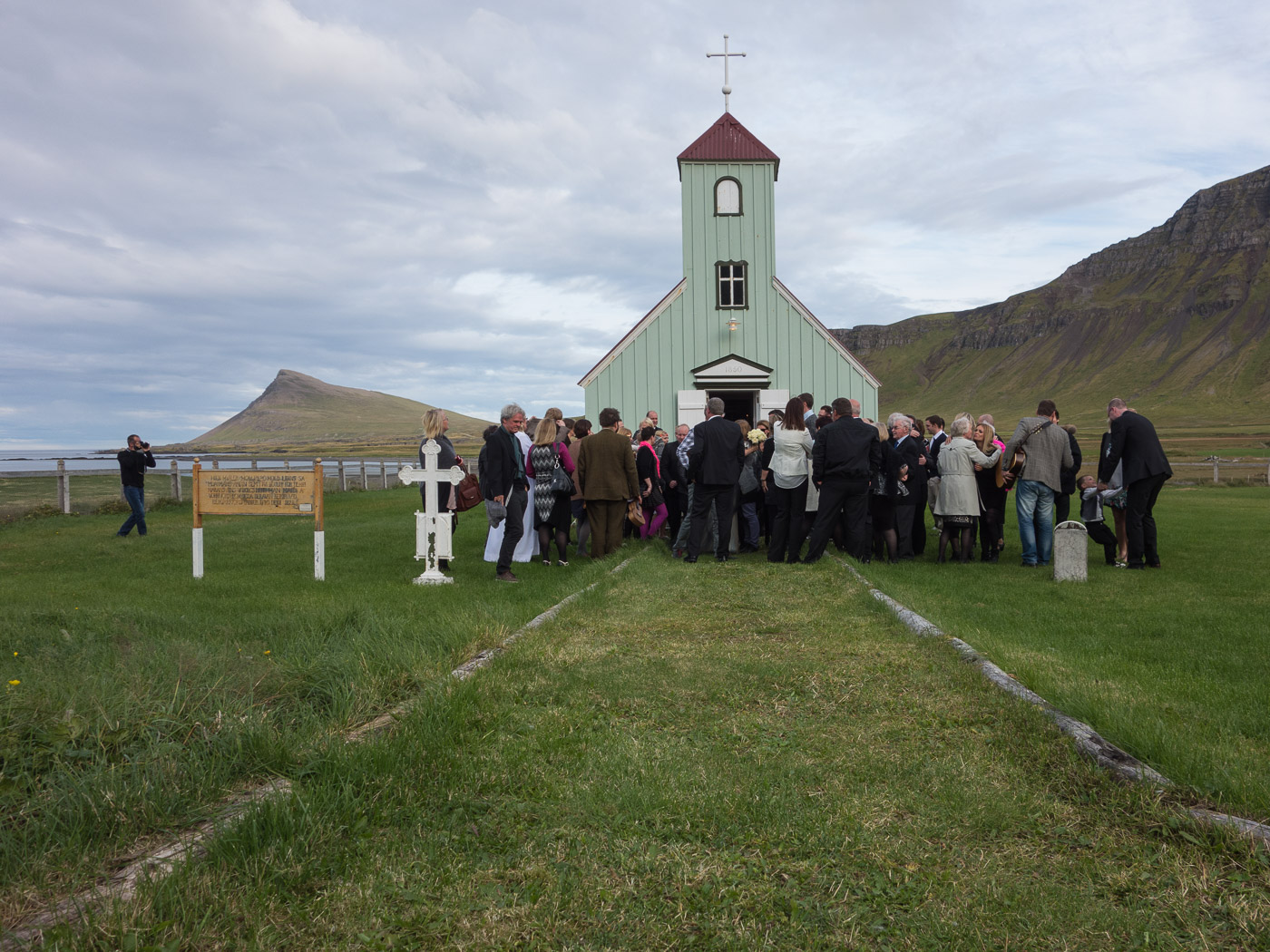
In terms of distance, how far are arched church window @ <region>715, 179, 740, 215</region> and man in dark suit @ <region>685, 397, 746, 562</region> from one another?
12.0 meters

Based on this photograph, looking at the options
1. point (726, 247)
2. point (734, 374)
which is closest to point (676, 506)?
point (734, 374)

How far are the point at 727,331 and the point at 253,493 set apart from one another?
13.7 meters

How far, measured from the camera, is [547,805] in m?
3.29

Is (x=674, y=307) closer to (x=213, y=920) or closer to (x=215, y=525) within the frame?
(x=215, y=525)

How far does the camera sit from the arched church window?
2155 centimetres

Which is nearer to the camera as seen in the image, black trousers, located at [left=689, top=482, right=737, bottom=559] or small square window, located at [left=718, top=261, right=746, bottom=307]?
black trousers, located at [left=689, top=482, right=737, bottom=559]

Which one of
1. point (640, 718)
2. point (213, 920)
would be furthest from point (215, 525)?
point (213, 920)

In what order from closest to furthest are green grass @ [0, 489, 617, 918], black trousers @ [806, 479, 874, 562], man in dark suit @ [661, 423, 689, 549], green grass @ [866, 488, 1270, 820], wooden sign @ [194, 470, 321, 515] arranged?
green grass @ [0, 489, 617, 918] < green grass @ [866, 488, 1270, 820] < wooden sign @ [194, 470, 321, 515] < black trousers @ [806, 479, 874, 562] < man in dark suit @ [661, 423, 689, 549]

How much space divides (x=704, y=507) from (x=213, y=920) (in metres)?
8.95

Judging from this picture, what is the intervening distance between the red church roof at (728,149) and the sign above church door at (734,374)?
4997mm

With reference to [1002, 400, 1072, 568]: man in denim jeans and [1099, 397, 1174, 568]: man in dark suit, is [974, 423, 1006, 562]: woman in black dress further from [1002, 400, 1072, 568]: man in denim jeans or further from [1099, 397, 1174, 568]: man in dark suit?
[1099, 397, 1174, 568]: man in dark suit

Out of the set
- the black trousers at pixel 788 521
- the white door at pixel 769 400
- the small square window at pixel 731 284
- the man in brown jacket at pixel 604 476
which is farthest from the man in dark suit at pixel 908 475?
the small square window at pixel 731 284

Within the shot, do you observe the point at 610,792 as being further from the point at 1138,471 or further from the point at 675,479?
the point at 675,479

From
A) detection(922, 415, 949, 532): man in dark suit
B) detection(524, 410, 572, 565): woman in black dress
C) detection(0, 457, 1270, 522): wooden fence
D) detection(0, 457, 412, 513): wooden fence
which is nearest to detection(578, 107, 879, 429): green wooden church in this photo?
detection(0, 457, 412, 513): wooden fence
